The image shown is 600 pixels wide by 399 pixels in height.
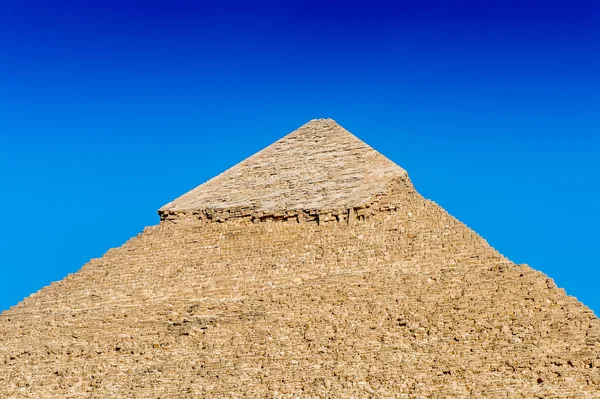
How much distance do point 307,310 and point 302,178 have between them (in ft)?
20.4

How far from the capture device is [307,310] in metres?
22.8

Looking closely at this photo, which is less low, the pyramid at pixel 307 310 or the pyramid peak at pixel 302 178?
the pyramid peak at pixel 302 178

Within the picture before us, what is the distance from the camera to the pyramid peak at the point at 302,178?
26781 mm

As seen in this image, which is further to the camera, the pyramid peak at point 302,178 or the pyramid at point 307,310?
the pyramid peak at point 302,178

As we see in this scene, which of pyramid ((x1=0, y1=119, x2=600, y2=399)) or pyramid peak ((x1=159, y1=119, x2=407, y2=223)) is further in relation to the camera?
pyramid peak ((x1=159, y1=119, x2=407, y2=223))

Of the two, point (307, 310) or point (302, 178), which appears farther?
point (302, 178)

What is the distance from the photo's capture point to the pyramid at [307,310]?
2036 centimetres

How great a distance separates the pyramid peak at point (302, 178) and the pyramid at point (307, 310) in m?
0.06

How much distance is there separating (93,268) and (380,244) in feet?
25.3

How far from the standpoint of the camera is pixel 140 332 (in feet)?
77.4

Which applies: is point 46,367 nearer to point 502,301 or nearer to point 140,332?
point 140,332

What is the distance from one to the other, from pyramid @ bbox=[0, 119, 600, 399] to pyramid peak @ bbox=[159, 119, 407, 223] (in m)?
0.06

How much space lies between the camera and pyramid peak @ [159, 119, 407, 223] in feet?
87.9

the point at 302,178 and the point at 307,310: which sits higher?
the point at 302,178
